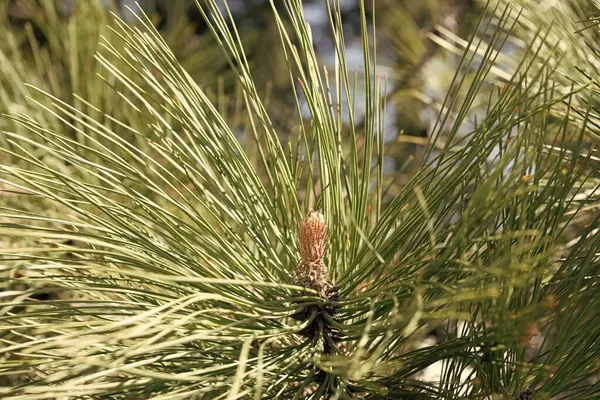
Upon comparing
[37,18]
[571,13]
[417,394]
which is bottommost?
[417,394]

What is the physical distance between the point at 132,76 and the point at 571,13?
86cm

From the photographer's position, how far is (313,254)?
75 cm

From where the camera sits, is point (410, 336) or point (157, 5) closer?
point (410, 336)

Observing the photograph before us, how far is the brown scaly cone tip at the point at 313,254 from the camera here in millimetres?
741

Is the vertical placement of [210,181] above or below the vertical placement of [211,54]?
Answer: below

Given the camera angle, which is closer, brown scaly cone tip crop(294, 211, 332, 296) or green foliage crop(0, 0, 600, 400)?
green foliage crop(0, 0, 600, 400)

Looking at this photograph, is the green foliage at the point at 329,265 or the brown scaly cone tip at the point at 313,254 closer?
the green foliage at the point at 329,265

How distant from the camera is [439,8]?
214 cm

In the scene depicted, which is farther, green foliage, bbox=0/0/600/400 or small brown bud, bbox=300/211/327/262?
small brown bud, bbox=300/211/327/262

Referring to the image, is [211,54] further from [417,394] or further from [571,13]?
[417,394]

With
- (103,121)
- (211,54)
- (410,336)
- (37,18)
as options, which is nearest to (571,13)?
(410,336)

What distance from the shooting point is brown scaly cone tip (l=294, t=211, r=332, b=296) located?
741mm

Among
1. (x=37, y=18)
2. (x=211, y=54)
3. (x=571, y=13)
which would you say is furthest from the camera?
(x=211, y=54)

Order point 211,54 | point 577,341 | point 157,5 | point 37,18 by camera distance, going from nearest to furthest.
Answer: point 577,341, point 37,18, point 211,54, point 157,5
